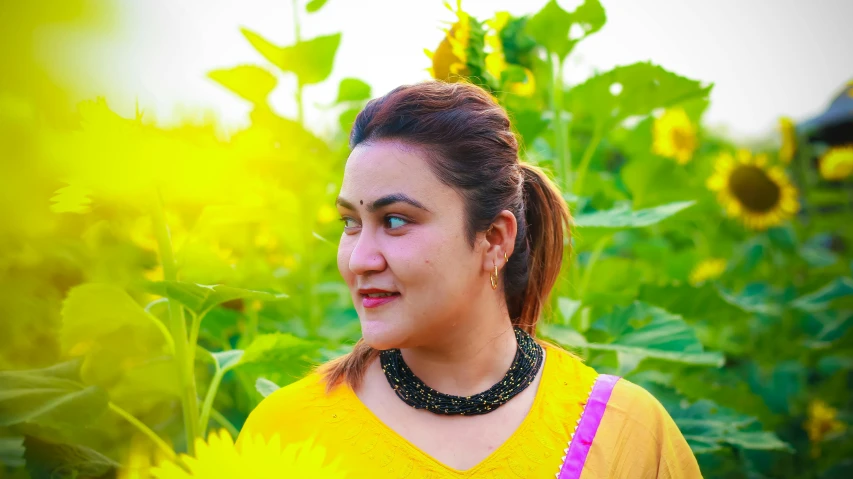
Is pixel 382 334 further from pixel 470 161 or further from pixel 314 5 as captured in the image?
pixel 314 5

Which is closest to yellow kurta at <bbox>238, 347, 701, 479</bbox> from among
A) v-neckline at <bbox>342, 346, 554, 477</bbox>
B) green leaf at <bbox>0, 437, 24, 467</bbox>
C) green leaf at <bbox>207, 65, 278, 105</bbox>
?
v-neckline at <bbox>342, 346, 554, 477</bbox>

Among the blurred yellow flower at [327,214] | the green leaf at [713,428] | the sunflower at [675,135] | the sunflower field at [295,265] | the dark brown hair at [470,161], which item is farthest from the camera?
the sunflower at [675,135]

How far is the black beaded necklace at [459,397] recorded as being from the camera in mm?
1409

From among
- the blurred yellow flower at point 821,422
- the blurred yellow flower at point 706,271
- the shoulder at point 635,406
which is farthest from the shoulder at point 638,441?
the blurred yellow flower at point 706,271

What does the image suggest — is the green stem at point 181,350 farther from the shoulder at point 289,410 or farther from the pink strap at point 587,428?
the pink strap at point 587,428

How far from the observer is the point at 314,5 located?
202 cm

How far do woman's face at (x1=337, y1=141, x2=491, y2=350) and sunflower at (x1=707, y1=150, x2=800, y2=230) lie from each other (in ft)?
9.14

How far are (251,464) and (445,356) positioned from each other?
907 millimetres

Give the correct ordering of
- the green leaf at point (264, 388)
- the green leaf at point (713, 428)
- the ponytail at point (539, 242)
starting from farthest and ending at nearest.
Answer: the green leaf at point (713, 428)
the ponytail at point (539, 242)
the green leaf at point (264, 388)

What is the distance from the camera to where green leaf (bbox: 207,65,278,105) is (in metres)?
1.99

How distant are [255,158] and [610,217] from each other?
3.21ft

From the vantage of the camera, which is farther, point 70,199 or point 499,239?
point 499,239

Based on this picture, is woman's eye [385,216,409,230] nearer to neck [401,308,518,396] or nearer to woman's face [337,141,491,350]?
woman's face [337,141,491,350]

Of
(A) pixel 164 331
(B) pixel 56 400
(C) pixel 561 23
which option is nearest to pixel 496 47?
(C) pixel 561 23
